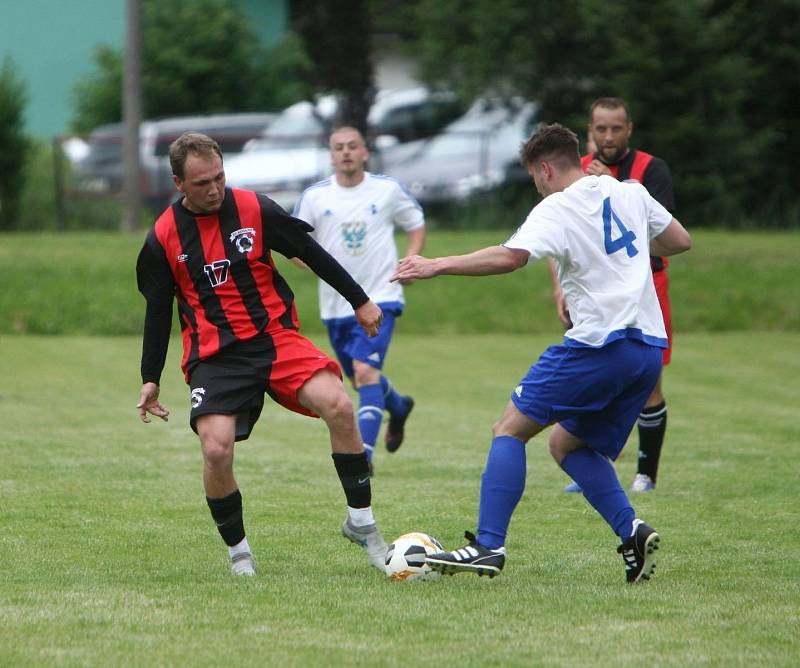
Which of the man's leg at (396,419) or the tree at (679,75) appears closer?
the man's leg at (396,419)

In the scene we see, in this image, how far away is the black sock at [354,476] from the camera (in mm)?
6031

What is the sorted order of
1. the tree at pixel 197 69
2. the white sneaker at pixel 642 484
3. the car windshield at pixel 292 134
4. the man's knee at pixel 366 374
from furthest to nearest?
the tree at pixel 197 69, the car windshield at pixel 292 134, the man's knee at pixel 366 374, the white sneaker at pixel 642 484

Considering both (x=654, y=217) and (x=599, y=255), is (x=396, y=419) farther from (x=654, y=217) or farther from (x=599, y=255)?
(x=599, y=255)

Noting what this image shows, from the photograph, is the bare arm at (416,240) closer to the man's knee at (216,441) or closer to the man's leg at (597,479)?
the man's leg at (597,479)

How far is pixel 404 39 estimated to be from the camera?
114 feet

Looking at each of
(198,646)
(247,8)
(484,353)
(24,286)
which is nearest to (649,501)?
(198,646)

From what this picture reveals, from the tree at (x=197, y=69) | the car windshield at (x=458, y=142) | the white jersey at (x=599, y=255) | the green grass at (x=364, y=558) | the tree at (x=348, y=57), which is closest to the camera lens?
the green grass at (x=364, y=558)

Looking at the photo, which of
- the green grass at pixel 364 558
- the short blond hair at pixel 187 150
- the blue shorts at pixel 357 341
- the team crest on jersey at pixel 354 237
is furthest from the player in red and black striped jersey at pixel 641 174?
the short blond hair at pixel 187 150

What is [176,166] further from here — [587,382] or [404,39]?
[404,39]

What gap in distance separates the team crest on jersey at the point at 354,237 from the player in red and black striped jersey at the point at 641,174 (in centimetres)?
165

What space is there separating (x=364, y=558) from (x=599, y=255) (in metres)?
1.74

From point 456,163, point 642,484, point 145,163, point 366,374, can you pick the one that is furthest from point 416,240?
point 145,163

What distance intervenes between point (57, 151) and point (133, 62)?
2.22 m

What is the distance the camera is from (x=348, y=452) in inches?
237
